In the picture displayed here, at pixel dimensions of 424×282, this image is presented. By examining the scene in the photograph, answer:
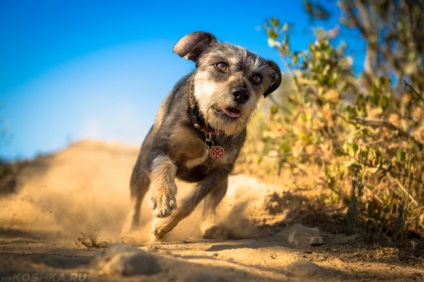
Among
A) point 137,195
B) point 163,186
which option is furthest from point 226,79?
point 137,195

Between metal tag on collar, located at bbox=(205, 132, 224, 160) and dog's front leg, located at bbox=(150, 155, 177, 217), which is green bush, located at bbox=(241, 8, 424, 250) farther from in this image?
dog's front leg, located at bbox=(150, 155, 177, 217)

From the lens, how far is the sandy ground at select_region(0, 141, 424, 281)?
9.00ft

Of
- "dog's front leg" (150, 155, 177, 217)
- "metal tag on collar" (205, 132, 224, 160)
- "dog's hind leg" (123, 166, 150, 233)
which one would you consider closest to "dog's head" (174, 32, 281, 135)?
"metal tag on collar" (205, 132, 224, 160)

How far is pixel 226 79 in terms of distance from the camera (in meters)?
4.54

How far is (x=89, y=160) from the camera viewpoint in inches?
455

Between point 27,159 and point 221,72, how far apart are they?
10.1m

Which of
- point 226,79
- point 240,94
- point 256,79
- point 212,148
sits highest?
point 256,79

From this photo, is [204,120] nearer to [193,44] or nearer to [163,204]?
[193,44]

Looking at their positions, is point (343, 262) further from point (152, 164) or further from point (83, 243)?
point (83, 243)

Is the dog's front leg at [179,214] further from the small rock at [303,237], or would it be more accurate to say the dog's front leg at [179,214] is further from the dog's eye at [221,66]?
the dog's eye at [221,66]

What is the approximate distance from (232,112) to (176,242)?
1.49 metres

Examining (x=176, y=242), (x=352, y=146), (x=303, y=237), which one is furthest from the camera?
(x=352, y=146)

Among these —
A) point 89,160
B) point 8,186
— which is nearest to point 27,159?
point 89,160

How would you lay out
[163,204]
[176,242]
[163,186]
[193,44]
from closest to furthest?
[163,204] < [163,186] < [176,242] < [193,44]
